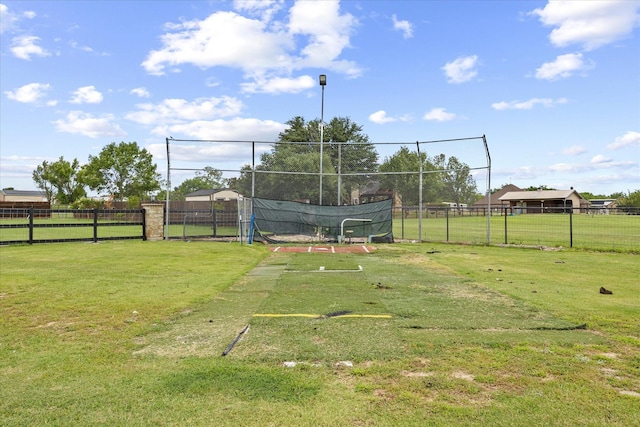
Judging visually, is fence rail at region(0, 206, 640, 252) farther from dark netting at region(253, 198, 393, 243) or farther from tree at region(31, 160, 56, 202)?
tree at region(31, 160, 56, 202)

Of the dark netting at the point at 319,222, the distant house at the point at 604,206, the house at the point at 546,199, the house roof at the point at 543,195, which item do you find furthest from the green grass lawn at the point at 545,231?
the house at the point at 546,199

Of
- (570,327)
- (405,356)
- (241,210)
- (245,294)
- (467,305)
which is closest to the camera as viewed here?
(405,356)

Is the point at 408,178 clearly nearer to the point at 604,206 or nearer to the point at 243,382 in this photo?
the point at 604,206

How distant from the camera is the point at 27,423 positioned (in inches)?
105

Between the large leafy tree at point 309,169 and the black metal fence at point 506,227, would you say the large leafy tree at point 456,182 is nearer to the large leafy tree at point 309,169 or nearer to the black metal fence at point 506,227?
the black metal fence at point 506,227

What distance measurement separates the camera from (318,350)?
157 inches

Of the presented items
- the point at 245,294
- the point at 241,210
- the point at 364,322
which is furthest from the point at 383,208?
the point at 364,322

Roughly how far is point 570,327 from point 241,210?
1235 centimetres

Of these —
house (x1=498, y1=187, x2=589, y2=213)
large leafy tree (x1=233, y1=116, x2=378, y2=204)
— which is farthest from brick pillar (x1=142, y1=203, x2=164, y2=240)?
house (x1=498, y1=187, x2=589, y2=213)

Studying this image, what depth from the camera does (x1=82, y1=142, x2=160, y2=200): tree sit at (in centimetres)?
4414

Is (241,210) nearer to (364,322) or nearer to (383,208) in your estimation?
(383,208)

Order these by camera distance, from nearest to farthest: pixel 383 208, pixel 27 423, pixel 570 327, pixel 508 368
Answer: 1. pixel 27 423
2. pixel 508 368
3. pixel 570 327
4. pixel 383 208

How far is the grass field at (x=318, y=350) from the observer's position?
2844 millimetres

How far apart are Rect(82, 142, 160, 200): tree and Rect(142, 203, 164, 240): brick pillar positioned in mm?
31490
